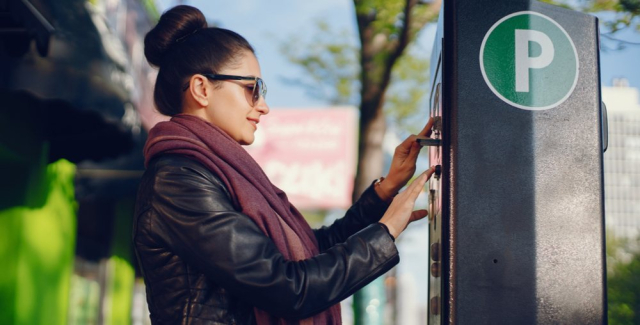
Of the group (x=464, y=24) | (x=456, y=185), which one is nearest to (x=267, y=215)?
(x=456, y=185)

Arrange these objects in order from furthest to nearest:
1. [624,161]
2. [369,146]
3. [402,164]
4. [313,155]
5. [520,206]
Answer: [313,155]
[369,146]
[624,161]
[402,164]
[520,206]

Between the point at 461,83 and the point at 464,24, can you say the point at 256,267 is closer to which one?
the point at 461,83

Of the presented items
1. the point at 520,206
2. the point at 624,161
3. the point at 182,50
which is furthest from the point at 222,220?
the point at 624,161

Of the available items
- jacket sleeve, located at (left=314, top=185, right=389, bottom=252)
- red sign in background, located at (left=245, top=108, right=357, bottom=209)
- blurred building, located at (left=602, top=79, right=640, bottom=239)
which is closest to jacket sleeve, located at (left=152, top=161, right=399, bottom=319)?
jacket sleeve, located at (left=314, top=185, right=389, bottom=252)

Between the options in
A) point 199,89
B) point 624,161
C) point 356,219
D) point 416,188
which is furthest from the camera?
point 624,161

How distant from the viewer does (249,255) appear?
76.9 inches

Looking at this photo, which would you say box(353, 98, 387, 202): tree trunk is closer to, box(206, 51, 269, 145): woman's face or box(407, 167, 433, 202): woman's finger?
box(206, 51, 269, 145): woman's face

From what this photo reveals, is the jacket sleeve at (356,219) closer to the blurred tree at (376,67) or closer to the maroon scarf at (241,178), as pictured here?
the maroon scarf at (241,178)

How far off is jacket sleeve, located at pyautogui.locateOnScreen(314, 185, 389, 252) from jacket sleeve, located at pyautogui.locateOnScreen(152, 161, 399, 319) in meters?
0.62

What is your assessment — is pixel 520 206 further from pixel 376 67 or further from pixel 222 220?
pixel 376 67

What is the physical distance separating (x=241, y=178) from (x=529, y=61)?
84cm

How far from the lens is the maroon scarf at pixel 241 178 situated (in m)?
2.10

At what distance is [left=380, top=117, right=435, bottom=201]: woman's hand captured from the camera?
248 centimetres

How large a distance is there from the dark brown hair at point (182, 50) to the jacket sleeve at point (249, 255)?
15.6 inches
